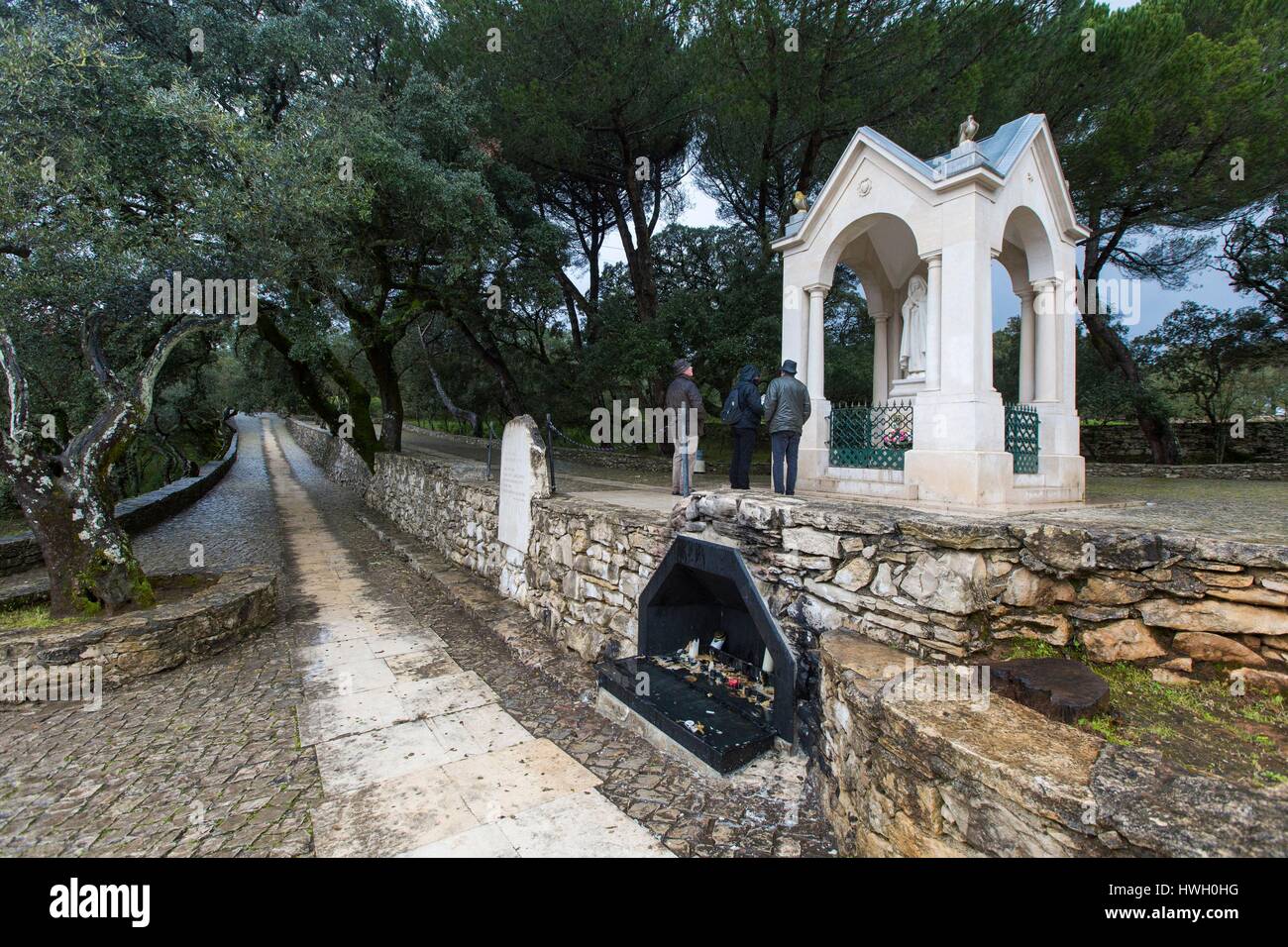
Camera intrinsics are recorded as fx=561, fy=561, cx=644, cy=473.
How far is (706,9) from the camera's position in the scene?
928 centimetres

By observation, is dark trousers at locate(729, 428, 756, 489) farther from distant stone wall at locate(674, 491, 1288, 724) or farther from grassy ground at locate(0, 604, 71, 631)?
grassy ground at locate(0, 604, 71, 631)

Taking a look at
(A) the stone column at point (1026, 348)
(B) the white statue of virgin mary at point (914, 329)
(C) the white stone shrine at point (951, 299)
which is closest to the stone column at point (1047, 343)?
(C) the white stone shrine at point (951, 299)

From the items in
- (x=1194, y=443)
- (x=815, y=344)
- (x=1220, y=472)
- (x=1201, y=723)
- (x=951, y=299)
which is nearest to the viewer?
(x=1201, y=723)

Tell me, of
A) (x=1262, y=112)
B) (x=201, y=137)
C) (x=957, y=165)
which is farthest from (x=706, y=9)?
(x=1262, y=112)

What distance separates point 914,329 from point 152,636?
7.68 m

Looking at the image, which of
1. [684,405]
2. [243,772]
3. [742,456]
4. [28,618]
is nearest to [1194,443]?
[742,456]

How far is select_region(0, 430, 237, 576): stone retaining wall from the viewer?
7.04 metres

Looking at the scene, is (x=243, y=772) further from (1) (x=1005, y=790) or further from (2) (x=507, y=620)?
(1) (x=1005, y=790)

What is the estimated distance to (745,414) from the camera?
215 inches

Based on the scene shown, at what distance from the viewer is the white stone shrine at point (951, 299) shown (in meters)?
4.72

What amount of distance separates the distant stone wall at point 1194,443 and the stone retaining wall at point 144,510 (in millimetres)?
20031

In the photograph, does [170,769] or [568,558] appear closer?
[170,769]
